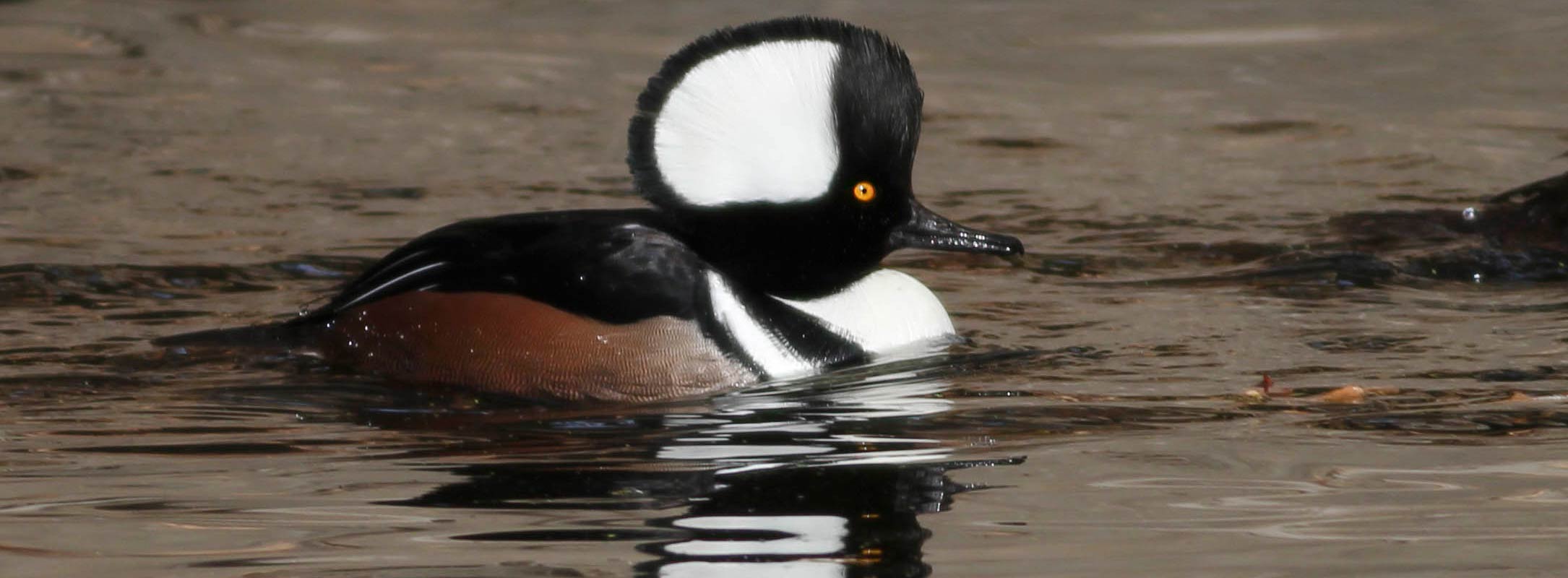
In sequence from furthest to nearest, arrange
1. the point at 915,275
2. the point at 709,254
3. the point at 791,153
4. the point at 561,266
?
the point at 915,275
the point at 709,254
the point at 561,266
the point at 791,153

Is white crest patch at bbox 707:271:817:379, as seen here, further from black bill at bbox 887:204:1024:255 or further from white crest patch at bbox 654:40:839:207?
black bill at bbox 887:204:1024:255

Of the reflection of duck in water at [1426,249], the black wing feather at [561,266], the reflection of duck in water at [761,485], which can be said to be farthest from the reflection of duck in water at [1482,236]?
the black wing feather at [561,266]

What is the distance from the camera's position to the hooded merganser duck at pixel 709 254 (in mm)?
5156

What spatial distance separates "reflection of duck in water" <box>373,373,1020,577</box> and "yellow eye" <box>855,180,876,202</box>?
50 centimetres

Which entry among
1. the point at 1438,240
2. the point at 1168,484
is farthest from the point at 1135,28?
the point at 1168,484

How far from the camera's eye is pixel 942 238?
557cm

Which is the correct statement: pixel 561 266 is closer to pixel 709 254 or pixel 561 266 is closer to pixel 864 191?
pixel 709 254

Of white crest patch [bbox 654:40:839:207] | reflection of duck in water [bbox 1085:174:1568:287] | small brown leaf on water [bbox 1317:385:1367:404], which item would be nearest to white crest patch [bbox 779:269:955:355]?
white crest patch [bbox 654:40:839:207]

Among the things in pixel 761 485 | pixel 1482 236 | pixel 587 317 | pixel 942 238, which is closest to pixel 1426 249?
pixel 1482 236

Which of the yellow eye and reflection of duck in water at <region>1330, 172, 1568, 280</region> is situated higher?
the yellow eye

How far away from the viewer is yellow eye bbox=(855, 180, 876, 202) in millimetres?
5379

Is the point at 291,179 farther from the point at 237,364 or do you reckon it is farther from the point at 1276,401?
→ the point at 1276,401

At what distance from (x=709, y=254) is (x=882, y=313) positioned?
52 centimetres

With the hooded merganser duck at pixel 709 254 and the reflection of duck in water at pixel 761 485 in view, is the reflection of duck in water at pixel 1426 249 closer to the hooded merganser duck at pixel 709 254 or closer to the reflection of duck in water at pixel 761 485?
the hooded merganser duck at pixel 709 254
